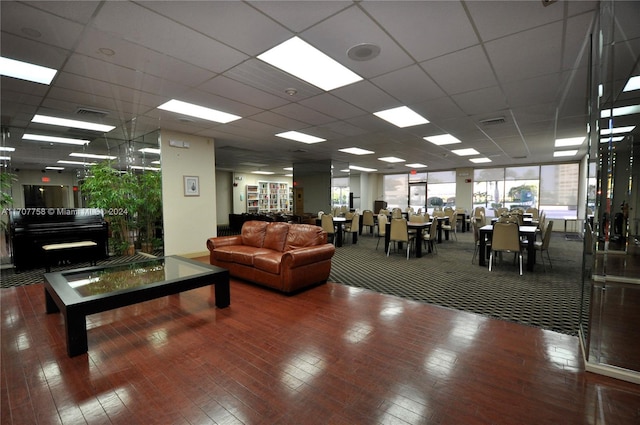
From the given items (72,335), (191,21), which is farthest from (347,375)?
(191,21)

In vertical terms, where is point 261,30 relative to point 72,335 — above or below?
above

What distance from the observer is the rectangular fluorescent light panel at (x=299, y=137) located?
631 cm

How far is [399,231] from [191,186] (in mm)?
4777

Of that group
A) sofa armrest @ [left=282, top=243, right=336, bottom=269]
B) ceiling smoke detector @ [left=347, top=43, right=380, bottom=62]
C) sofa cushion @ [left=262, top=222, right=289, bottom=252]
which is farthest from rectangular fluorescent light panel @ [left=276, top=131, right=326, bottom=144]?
ceiling smoke detector @ [left=347, top=43, right=380, bottom=62]

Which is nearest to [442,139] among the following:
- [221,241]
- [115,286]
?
[221,241]

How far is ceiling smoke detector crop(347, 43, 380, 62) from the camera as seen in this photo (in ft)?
8.91

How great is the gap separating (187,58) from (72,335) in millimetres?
2733

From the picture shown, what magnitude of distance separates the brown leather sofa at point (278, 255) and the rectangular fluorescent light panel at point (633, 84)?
4201mm

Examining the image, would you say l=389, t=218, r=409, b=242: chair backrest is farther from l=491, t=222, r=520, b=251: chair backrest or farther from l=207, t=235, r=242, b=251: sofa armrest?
l=207, t=235, r=242, b=251: sofa armrest

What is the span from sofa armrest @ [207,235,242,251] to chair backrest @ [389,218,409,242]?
3431mm

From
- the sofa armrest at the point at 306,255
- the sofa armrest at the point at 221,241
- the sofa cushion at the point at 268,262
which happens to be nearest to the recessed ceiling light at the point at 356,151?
the sofa armrest at the point at 221,241

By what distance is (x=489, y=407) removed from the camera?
70.5 inches

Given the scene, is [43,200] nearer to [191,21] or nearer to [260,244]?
[260,244]

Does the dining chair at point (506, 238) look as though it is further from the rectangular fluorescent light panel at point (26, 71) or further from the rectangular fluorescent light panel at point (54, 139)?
the rectangular fluorescent light panel at point (54, 139)
